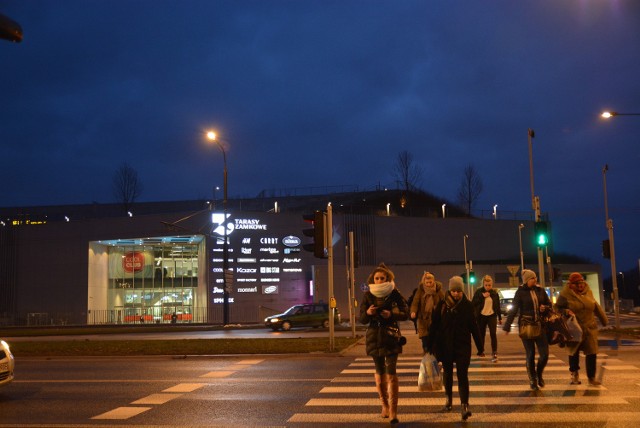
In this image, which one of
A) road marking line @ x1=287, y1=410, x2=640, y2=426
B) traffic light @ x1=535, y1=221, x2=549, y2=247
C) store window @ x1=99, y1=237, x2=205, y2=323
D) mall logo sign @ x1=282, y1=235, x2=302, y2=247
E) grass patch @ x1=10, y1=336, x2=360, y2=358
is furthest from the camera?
store window @ x1=99, y1=237, x2=205, y2=323

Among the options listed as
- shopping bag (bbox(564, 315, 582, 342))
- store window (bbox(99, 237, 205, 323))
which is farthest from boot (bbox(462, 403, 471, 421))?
store window (bbox(99, 237, 205, 323))

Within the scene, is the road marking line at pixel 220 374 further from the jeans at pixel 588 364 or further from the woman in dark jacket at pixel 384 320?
the jeans at pixel 588 364

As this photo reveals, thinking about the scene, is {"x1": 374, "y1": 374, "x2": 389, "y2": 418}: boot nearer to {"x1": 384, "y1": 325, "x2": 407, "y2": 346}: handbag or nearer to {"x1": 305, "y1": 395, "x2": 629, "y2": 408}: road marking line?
{"x1": 384, "y1": 325, "x2": 407, "y2": 346}: handbag

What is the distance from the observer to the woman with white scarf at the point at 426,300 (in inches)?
345

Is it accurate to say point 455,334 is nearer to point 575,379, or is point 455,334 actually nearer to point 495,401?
point 495,401

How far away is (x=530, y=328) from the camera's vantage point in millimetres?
10102

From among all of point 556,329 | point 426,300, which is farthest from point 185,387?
point 556,329

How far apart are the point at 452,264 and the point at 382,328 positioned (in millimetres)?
49533

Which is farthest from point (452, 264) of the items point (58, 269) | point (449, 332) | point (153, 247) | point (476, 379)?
point (449, 332)

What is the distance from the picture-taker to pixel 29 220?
63.0m

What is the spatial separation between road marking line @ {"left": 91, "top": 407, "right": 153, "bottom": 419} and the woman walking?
6.49 meters

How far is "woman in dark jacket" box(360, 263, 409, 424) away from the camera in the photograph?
7.68m

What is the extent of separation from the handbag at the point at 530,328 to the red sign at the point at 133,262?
46.3 m

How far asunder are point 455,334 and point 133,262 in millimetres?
48246
